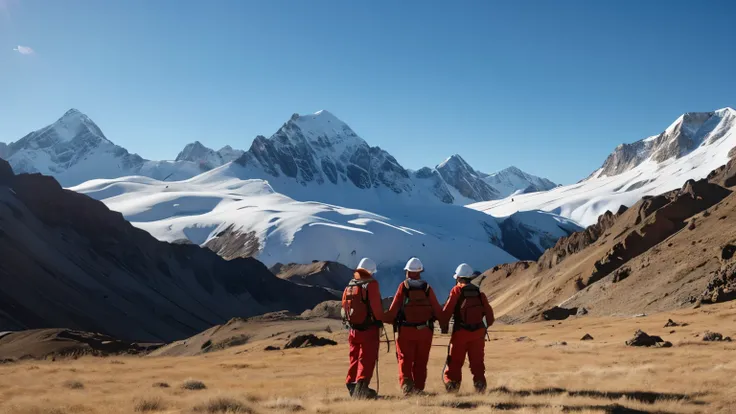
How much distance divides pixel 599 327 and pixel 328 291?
9771cm

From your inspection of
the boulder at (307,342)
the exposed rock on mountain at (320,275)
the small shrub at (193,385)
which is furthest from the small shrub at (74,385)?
the exposed rock on mountain at (320,275)

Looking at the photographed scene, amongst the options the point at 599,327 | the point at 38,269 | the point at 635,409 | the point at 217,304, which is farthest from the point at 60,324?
the point at 635,409

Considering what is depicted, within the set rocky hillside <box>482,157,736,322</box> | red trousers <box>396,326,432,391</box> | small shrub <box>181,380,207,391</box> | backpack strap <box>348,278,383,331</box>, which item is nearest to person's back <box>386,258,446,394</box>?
red trousers <box>396,326,432,391</box>

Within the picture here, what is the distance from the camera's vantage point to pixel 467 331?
13297mm

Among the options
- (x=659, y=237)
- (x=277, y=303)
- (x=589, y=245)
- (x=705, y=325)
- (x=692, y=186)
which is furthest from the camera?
(x=277, y=303)

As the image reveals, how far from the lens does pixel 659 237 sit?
59.6 metres

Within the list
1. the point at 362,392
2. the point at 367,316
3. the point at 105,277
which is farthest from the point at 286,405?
the point at 105,277

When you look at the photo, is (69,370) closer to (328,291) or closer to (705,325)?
(705,325)

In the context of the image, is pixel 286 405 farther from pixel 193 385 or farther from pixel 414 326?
pixel 193 385

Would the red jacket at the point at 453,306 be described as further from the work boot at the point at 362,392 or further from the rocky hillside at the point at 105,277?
the rocky hillside at the point at 105,277

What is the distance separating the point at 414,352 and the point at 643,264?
137ft

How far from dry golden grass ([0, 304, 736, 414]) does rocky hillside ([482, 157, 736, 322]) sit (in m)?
16.7

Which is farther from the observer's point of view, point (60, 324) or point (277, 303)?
point (277, 303)

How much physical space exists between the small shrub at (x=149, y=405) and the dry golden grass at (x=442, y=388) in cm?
2
